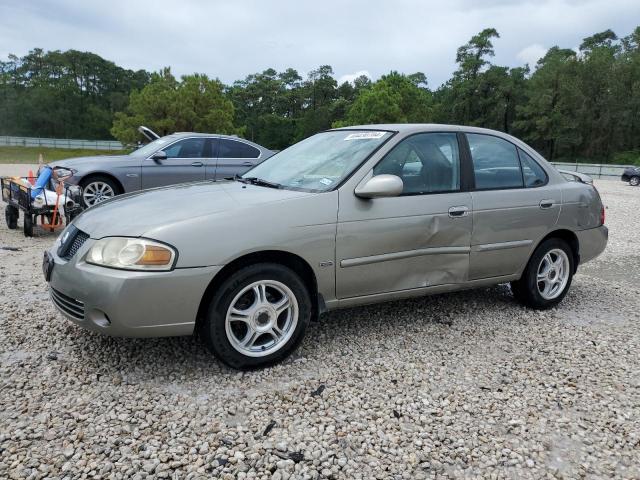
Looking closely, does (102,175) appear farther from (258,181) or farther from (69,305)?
(69,305)

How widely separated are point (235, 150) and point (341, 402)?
24.7 ft

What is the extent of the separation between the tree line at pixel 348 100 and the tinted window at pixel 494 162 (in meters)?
35.0

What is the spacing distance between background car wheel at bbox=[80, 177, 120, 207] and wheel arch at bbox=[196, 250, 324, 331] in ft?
21.1

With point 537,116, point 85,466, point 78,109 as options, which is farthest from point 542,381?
point 78,109

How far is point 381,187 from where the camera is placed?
11.3ft

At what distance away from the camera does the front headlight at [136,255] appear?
292cm

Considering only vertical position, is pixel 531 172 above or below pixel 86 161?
above

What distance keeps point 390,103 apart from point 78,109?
189ft

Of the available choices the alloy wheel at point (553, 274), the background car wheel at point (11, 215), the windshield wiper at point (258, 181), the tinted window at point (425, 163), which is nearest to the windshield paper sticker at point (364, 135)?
→ the tinted window at point (425, 163)

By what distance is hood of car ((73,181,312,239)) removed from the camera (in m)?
3.10

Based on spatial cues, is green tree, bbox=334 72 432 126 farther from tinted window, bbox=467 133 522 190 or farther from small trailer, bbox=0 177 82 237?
tinted window, bbox=467 133 522 190

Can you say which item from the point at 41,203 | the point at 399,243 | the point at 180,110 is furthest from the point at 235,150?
the point at 180,110

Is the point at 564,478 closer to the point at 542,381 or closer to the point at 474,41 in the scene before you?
the point at 542,381

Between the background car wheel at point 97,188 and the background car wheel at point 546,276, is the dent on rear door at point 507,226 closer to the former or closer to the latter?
the background car wheel at point 546,276
